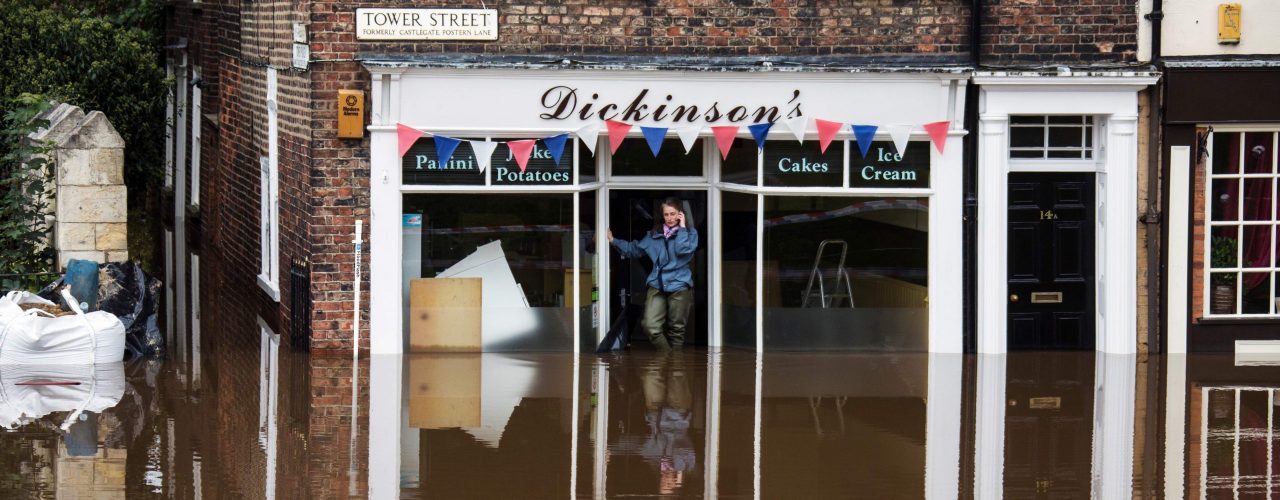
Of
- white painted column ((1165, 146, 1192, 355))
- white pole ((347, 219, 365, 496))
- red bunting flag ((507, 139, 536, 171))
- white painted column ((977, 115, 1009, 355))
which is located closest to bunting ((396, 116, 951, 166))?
red bunting flag ((507, 139, 536, 171))

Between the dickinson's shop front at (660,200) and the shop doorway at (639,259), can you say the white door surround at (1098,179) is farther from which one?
the shop doorway at (639,259)

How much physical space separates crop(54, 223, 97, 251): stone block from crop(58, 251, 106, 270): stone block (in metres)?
0.04

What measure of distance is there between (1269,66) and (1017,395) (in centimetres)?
407

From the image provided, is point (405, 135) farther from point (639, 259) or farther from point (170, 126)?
point (170, 126)

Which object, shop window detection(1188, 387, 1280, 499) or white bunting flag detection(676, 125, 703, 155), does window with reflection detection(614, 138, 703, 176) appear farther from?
shop window detection(1188, 387, 1280, 499)

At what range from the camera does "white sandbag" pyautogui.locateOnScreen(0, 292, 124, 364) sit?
1375 centimetres

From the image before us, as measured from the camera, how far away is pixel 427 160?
15016 mm

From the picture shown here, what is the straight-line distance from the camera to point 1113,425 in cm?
1224

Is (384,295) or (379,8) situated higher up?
(379,8)

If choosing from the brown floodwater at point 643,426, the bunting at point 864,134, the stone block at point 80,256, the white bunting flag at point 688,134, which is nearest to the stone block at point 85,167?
the stone block at point 80,256

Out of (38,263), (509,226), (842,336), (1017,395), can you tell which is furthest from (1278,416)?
(38,263)

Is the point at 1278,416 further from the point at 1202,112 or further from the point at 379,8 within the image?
the point at 379,8

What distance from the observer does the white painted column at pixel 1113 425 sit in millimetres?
10422

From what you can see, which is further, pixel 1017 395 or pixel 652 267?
pixel 652 267
